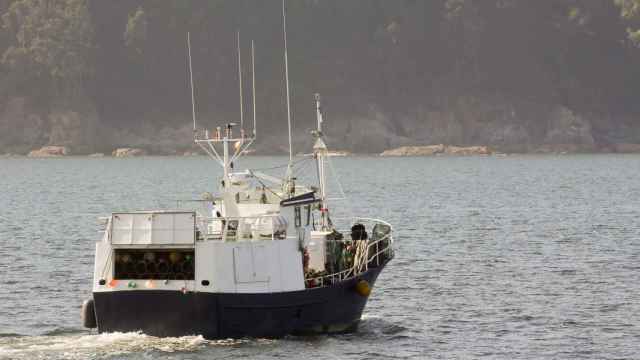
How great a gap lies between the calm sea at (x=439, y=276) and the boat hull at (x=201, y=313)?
0.30 metres

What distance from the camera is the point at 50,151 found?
19812 cm

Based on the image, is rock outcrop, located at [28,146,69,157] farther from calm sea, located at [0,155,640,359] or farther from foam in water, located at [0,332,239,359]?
foam in water, located at [0,332,239,359]

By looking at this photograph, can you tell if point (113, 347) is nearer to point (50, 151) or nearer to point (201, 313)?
point (201, 313)

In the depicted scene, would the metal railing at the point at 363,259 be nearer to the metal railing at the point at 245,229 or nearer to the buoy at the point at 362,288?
the buoy at the point at 362,288

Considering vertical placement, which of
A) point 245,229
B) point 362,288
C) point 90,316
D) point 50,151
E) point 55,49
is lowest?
point 90,316

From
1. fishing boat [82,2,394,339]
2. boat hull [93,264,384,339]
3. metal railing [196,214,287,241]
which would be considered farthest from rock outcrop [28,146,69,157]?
boat hull [93,264,384,339]

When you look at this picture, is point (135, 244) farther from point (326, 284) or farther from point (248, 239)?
point (326, 284)

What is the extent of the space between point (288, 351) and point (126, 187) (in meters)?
93.9

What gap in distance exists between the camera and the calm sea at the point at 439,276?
41.9 m

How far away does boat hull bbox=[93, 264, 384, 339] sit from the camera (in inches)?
1559

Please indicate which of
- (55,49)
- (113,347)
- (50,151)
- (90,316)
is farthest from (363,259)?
(50,151)

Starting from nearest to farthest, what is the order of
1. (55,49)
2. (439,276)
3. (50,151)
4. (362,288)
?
(362,288)
(439,276)
(55,49)
(50,151)

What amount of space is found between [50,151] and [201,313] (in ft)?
532

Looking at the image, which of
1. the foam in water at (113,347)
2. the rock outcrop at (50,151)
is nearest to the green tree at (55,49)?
the rock outcrop at (50,151)
